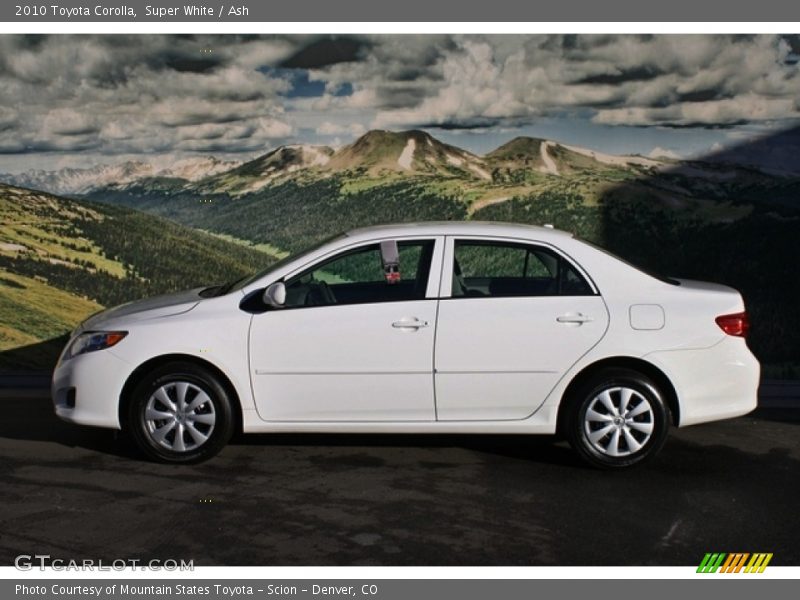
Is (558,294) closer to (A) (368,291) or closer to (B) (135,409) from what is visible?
(A) (368,291)

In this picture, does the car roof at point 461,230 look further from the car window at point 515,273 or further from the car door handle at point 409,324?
the car door handle at point 409,324

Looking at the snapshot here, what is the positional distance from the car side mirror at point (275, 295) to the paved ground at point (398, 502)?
1.02 meters

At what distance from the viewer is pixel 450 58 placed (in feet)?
33.5

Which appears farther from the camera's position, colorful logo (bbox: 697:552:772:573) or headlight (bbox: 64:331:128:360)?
headlight (bbox: 64:331:128:360)

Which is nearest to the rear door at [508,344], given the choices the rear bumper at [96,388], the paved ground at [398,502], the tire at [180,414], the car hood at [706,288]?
the paved ground at [398,502]

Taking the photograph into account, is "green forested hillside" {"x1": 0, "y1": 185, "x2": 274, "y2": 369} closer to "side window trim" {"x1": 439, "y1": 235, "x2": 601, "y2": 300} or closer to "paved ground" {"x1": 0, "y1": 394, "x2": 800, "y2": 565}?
"paved ground" {"x1": 0, "y1": 394, "x2": 800, "y2": 565}

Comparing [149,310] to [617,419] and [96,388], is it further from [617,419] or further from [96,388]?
[617,419]

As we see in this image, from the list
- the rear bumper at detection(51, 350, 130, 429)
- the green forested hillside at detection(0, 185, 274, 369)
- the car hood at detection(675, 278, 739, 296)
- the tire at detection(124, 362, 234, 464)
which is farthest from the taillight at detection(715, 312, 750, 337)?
the green forested hillside at detection(0, 185, 274, 369)

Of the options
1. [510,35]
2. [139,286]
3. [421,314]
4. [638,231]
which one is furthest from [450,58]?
[421,314]

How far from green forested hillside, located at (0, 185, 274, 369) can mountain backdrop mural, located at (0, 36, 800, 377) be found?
0.02m

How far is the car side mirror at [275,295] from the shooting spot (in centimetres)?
649

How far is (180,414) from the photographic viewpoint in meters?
6.63

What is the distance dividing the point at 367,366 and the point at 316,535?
52.4 inches

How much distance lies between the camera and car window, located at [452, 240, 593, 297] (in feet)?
22.0
